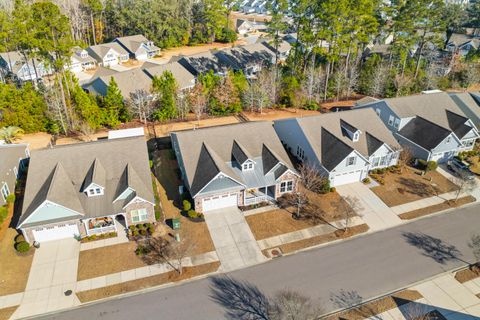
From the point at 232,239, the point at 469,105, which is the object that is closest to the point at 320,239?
the point at 232,239

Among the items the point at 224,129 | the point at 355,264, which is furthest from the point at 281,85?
the point at 355,264

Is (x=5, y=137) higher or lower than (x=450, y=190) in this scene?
higher

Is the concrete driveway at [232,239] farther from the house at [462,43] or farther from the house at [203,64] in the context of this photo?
the house at [462,43]

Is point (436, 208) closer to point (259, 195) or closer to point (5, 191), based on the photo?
point (259, 195)

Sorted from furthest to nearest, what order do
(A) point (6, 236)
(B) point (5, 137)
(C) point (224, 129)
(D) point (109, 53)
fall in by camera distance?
1. (D) point (109, 53)
2. (B) point (5, 137)
3. (C) point (224, 129)
4. (A) point (6, 236)

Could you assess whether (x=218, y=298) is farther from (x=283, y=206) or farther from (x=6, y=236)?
(x=6, y=236)
